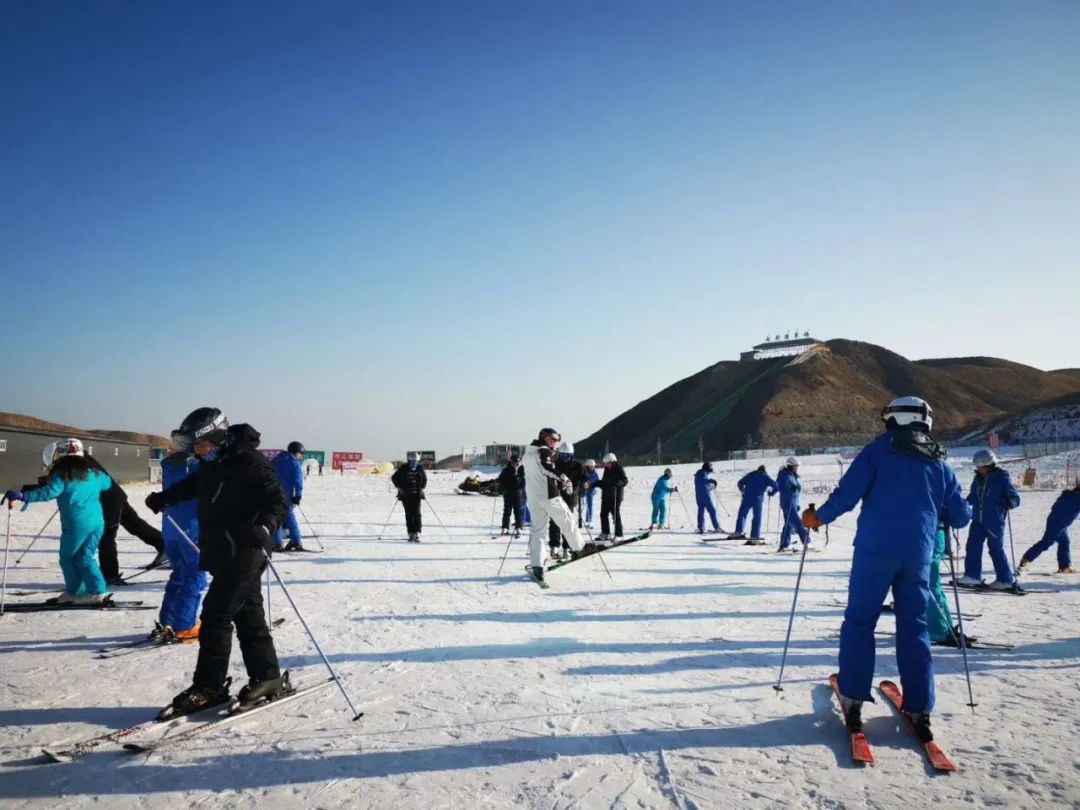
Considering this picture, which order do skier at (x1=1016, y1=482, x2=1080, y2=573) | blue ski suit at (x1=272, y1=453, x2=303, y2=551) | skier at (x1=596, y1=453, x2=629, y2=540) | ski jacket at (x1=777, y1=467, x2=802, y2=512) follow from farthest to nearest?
skier at (x1=596, y1=453, x2=629, y2=540)
ski jacket at (x1=777, y1=467, x2=802, y2=512)
blue ski suit at (x1=272, y1=453, x2=303, y2=551)
skier at (x1=1016, y1=482, x2=1080, y2=573)

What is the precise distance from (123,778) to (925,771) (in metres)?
4.44

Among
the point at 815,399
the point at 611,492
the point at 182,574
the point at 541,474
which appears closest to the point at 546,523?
the point at 541,474

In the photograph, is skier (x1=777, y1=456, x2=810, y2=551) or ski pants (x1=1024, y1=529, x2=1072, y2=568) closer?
ski pants (x1=1024, y1=529, x2=1072, y2=568)

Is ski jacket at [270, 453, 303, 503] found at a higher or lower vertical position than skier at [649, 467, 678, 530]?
higher

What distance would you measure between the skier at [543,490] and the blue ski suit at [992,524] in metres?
5.92

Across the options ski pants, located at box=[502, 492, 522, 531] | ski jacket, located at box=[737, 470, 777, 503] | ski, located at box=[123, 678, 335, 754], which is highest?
ski jacket, located at box=[737, 470, 777, 503]

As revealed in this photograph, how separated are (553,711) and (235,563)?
2.40 metres

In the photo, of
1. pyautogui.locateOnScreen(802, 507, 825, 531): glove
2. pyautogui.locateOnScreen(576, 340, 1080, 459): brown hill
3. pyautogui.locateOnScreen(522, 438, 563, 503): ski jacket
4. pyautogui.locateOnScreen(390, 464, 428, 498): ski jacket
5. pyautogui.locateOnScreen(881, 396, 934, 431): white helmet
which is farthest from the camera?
pyautogui.locateOnScreen(576, 340, 1080, 459): brown hill

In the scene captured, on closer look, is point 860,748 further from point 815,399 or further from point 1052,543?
point 815,399

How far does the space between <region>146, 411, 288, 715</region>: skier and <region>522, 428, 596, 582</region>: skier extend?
4824 mm

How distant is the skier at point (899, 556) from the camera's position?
12.7ft

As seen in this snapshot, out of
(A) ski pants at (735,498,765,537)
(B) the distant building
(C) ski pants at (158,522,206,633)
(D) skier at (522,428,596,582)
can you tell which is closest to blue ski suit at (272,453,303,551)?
(D) skier at (522,428,596,582)

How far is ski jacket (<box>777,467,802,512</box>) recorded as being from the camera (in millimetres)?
13109

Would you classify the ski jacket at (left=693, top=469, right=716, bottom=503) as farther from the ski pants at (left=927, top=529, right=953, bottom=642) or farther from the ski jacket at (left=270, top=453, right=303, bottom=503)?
the ski pants at (left=927, top=529, right=953, bottom=642)
